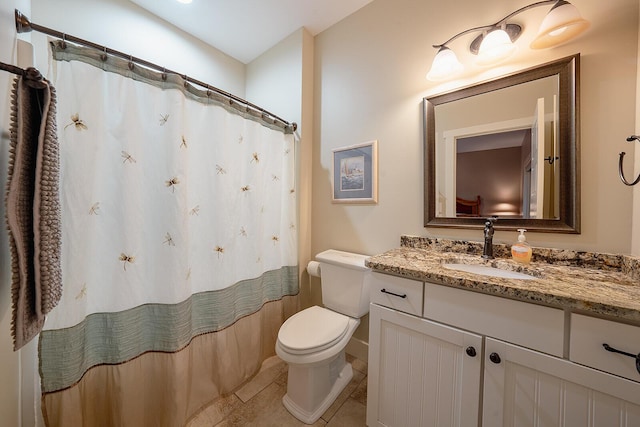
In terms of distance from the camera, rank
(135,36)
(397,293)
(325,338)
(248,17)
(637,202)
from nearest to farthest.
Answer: (637,202)
(397,293)
(325,338)
(135,36)
(248,17)

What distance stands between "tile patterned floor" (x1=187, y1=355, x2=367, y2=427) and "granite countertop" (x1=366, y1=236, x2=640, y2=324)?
2.93 feet

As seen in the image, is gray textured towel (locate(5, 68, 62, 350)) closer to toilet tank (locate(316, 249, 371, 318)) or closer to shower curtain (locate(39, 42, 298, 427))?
shower curtain (locate(39, 42, 298, 427))

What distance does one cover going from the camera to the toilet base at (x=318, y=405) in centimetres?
118

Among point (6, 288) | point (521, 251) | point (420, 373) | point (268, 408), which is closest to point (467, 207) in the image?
point (521, 251)

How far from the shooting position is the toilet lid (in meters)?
1.15

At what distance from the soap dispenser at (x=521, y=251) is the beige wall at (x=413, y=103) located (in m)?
0.09

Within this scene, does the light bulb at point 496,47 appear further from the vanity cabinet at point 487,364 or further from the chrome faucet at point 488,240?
the vanity cabinet at point 487,364

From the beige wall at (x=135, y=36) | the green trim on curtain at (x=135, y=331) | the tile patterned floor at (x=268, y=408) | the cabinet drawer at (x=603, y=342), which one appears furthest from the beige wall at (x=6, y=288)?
the cabinet drawer at (x=603, y=342)

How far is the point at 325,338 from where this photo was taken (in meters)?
1.19

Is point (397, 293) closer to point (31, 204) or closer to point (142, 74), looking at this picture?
point (31, 204)

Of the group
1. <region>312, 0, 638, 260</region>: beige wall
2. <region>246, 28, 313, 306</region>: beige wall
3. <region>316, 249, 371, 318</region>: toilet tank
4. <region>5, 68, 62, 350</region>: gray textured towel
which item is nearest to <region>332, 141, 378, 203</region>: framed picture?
<region>312, 0, 638, 260</region>: beige wall

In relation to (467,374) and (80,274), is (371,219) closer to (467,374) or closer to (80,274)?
(467,374)

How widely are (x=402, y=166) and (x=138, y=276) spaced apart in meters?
1.57

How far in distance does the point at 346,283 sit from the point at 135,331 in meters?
1.11
